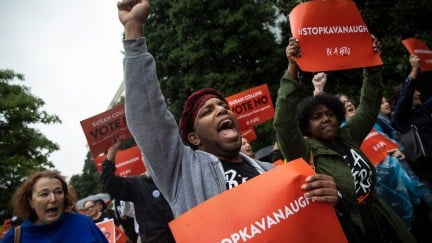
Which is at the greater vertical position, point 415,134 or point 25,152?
point 25,152

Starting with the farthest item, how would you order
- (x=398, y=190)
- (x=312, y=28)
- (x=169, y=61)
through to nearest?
1. (x=169, y=61)
2. (x=398, y=190)
3. (x=312, y=28)

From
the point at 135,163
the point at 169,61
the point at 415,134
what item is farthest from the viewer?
the point at 169,61

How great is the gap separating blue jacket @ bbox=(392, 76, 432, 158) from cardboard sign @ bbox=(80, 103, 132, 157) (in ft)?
10.8

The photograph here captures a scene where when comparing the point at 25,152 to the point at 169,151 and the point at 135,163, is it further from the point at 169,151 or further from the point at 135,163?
the point at 169,151

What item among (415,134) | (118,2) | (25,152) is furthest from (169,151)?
(25,152)

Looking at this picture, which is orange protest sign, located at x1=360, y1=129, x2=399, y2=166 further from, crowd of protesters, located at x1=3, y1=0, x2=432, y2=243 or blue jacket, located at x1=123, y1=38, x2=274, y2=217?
blue jacket, located at x1=123, y1=38, x2=274, y2=217

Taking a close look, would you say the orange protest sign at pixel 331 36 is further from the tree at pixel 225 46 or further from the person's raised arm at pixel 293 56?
the tree at pixel 225 46

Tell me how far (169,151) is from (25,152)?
19.5m

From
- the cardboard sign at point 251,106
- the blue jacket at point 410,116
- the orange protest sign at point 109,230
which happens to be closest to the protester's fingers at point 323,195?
the blue jacket at point 410,116

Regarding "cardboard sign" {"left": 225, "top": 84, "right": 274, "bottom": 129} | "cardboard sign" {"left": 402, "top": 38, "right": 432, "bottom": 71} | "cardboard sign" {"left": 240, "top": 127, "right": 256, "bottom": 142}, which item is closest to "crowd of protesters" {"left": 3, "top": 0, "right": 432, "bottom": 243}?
"cardboard sign" {"left": 402, "top": 38, "right": 432, "bottom": 71}

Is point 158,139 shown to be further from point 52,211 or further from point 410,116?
point 410,116

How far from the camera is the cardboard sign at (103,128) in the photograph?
471cm

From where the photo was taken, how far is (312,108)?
2.92 meters

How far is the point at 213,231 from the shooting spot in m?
1.31
